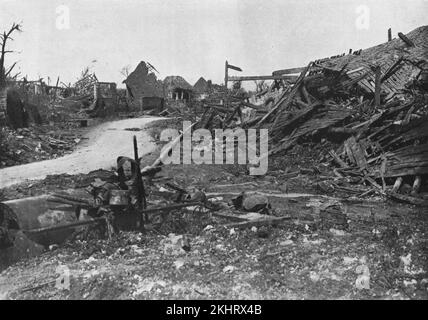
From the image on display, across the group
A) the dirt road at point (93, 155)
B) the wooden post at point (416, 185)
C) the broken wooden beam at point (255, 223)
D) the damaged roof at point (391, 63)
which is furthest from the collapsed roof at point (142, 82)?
the broken wooden beam at point (255, 223)

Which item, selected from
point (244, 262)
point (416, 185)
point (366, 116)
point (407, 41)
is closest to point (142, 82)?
point (407, 41)

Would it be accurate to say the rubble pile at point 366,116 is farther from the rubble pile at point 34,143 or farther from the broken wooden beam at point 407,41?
the rubble pile at point 34,143

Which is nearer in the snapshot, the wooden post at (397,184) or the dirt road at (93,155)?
the wooden post at (397,184)

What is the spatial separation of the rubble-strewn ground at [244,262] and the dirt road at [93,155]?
5.44 m

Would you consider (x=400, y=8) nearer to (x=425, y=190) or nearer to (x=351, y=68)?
(x=425, y=190)

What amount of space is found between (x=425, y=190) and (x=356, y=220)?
2.62 meters

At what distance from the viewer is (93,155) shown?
45.5 feet

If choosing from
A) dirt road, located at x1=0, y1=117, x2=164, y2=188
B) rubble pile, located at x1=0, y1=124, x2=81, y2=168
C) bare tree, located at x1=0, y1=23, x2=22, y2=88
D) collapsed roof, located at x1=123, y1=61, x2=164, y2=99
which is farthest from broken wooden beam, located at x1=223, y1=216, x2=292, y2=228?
collapsed roof, located at x1=123, y1=61, x2=164, y2=99

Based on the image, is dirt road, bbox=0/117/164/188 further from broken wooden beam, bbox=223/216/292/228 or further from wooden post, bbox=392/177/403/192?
wooden post, bbox=392/177/403/192

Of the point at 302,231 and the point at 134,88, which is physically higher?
the point at 134,88

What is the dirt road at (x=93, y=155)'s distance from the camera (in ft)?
36.0
